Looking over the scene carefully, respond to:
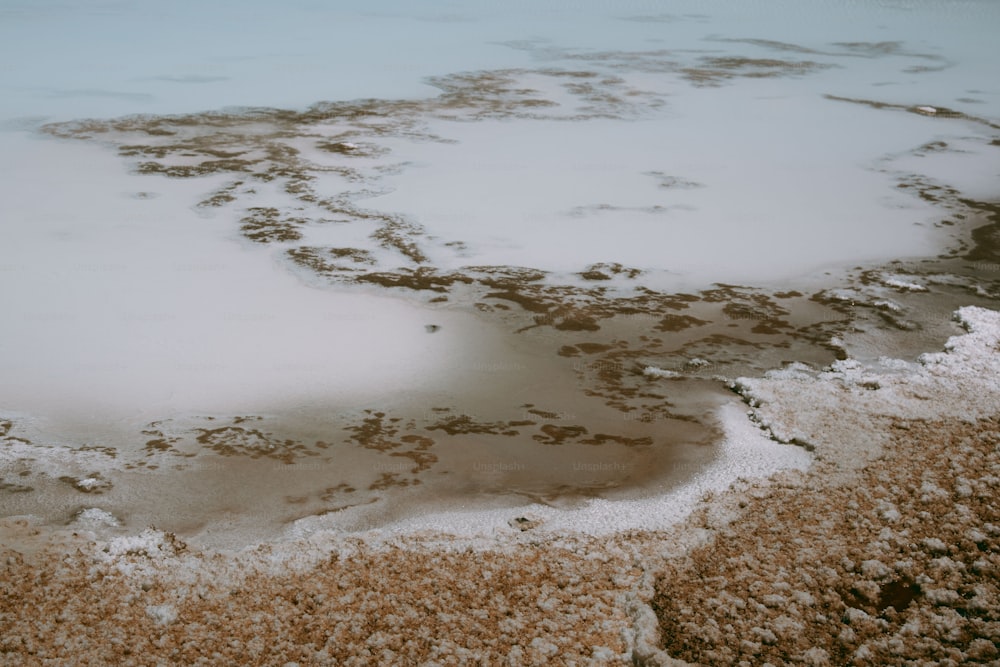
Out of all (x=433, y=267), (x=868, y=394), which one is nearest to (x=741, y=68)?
(x=433, y=267)

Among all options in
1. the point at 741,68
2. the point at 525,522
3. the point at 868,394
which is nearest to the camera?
the point at 525,522

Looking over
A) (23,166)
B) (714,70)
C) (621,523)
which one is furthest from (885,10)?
(621,523)

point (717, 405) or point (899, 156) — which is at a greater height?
point (899, 156)

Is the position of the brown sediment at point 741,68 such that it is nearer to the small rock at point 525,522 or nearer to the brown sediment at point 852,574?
the brown sediment at point 852,574

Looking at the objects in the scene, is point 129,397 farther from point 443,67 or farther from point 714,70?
point 714,70

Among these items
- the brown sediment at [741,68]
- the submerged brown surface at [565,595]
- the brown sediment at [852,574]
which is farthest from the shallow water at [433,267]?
the brown sediment at [852,574]

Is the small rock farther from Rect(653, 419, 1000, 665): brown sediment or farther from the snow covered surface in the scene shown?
the snow covered surface

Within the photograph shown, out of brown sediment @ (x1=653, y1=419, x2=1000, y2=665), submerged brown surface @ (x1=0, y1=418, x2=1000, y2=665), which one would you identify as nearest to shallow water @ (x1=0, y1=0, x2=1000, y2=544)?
submerged brown surface @ (x1=0, y1=418, x2=1000, y2=665)

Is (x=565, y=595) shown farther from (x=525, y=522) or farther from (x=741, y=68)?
(x=741, y=68)
